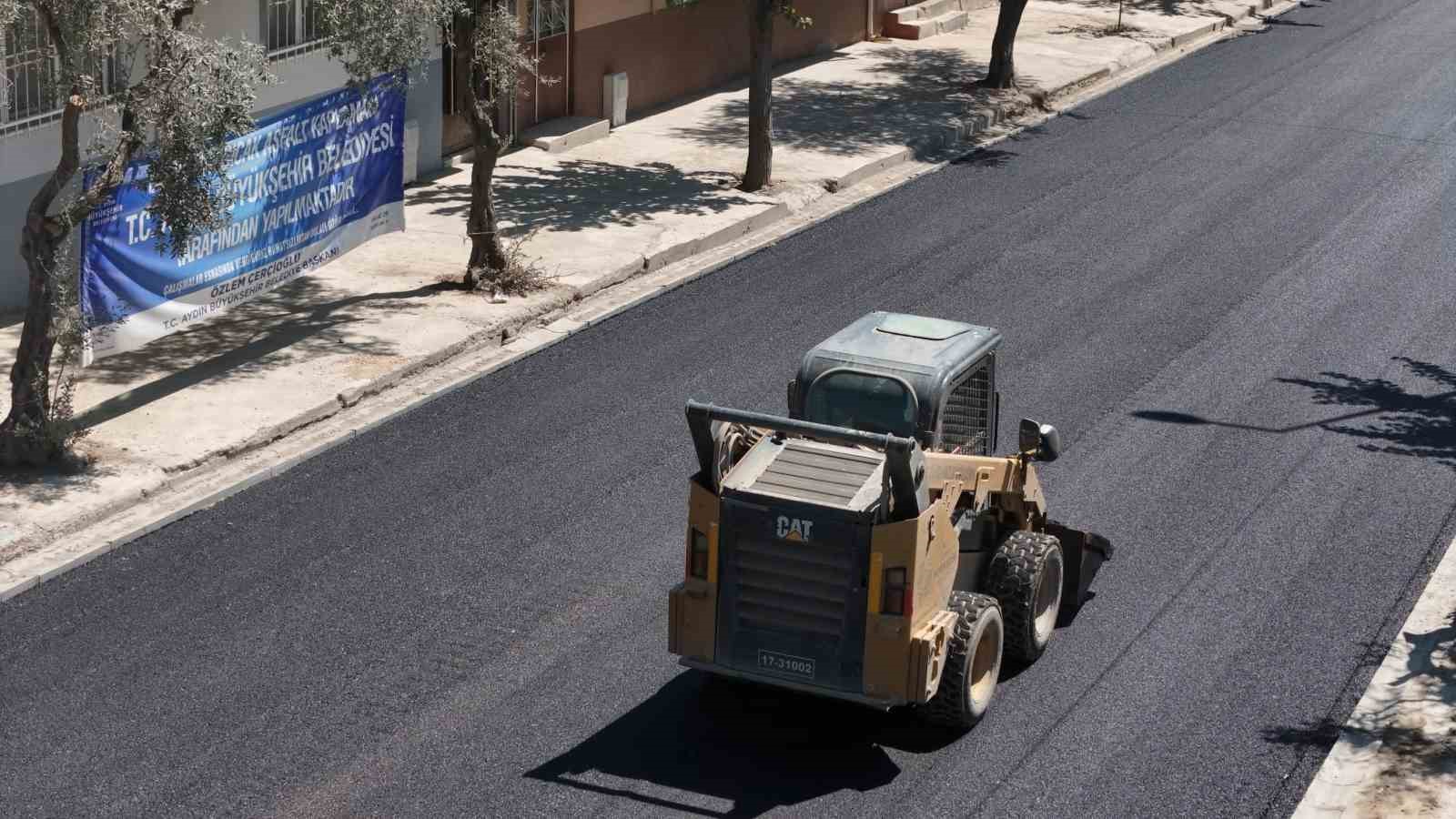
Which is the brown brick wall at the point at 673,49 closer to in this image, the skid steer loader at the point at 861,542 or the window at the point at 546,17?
the window at the point at 546,17

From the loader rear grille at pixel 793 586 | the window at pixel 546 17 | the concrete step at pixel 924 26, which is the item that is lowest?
the loader rear grille at pixel 793 586

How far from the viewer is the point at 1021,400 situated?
649 inches

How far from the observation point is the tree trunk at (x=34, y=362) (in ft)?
45.7

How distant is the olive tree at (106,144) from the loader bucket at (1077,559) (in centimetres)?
728

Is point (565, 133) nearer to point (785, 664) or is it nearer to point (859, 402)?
point (859, 402)

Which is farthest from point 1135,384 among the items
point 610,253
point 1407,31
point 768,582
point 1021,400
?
point 1407,31

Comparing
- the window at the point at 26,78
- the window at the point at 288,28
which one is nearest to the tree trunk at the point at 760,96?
the window at the point at 288,28

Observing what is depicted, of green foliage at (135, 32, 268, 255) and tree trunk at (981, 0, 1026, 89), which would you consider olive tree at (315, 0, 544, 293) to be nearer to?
green foliage at (135, 32, 268, 255)

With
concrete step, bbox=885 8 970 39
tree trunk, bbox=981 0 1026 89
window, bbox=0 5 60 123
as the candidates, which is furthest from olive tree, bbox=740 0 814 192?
concrete step, bbox=885 8 970 39

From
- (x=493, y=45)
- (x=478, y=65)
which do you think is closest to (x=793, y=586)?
(x=493, y=45)

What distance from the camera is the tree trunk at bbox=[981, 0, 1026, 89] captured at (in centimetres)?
2866

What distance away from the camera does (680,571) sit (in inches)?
513

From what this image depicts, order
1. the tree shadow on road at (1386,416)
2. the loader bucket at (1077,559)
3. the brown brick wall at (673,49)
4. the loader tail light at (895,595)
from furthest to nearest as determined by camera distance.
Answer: the brown brick wall at (673,49)
the tree shadow on road at (1386,416)
the loader bucket at (1077,559)
the loader tail light at (895,595)

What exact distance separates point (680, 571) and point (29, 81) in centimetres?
890
